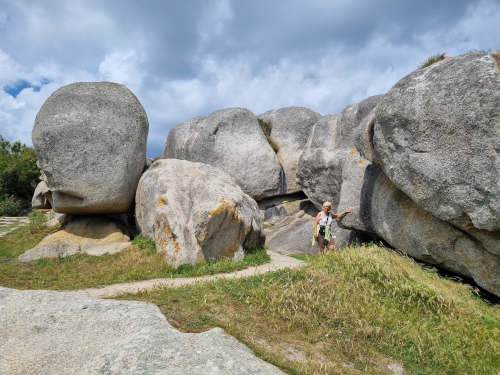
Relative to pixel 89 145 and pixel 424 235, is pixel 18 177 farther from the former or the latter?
pixel 424 235

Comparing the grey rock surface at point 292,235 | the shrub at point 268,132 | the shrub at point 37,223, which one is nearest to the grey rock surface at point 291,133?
the shrub at point 268,132

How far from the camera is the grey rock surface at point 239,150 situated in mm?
17938

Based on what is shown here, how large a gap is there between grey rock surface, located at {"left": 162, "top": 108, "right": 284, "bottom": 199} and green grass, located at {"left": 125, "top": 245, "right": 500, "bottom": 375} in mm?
10986

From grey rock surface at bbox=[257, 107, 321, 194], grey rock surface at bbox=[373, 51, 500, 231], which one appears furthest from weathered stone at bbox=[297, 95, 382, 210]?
grey rock surface at bbox=[373, 51, 500, 231]

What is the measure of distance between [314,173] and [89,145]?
9.07m

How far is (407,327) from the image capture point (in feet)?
17.9

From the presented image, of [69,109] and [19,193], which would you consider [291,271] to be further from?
[19,193]

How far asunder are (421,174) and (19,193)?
111 feet

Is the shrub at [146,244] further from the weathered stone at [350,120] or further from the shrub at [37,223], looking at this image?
the weathered stone at [350,120]

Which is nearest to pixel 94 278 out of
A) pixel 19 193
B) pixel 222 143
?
pixel 222 143

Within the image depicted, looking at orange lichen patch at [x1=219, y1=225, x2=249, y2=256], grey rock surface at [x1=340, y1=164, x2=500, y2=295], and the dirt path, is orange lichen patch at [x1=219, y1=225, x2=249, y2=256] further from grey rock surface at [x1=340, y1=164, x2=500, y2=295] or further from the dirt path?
grey rock surface at [x1=340, y1=164, x2=500, y2=295]

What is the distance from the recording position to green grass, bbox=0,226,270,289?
27.4 ft

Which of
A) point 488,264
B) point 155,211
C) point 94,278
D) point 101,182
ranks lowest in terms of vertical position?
point 94,278

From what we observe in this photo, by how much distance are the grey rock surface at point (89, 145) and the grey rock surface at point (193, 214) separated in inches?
35.0
